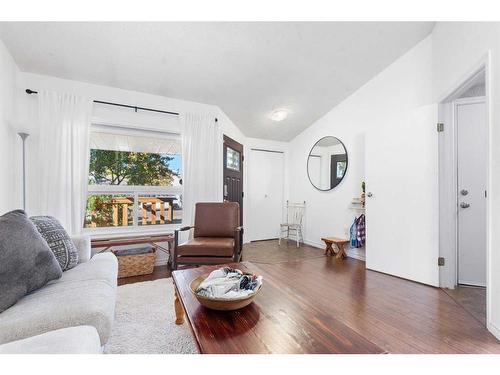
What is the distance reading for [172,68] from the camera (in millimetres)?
2871

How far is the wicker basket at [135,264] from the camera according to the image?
2.82 meters

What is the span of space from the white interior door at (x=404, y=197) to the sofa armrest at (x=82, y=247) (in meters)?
3.11

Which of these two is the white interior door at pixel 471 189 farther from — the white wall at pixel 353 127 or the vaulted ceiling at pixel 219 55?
the vaulted ceiling at pixel 219 55

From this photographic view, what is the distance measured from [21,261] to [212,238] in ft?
6.16

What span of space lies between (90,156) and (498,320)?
13.6ft

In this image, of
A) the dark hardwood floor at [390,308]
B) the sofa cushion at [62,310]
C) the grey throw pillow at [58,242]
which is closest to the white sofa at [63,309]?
the sofa cushion at [62,310]

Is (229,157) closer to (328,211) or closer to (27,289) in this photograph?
(328,211)

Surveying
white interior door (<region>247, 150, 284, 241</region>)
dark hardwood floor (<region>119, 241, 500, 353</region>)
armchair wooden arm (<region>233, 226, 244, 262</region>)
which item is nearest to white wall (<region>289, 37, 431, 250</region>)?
white interior door (<region>247, 150, 284, 241</region>)

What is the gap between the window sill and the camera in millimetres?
3125

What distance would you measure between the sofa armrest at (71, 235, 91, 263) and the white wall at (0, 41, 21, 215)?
985 mm

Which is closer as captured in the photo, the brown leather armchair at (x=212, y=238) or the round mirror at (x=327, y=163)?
the brown leather armchair at (x=212, y=238)
